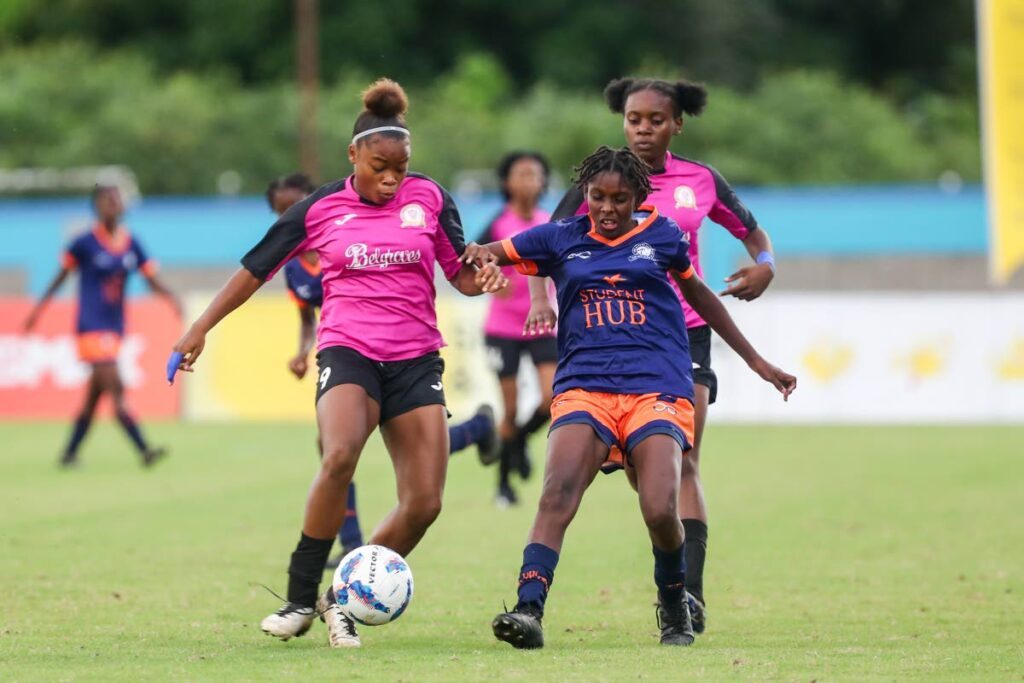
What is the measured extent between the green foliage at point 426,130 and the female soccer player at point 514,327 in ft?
78.3

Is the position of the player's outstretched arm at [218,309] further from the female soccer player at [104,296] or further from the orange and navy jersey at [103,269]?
the orange and navy jersey at [103,269]

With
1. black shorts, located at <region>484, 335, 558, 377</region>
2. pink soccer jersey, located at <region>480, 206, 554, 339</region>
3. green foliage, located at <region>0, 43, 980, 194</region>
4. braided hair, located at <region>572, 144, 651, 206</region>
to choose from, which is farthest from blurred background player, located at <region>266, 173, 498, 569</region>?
green foliage, located at <region>0, 43, 980, 194</region>

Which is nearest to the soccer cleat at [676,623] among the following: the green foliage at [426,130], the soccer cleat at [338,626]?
the soccer cleat at [338,626]

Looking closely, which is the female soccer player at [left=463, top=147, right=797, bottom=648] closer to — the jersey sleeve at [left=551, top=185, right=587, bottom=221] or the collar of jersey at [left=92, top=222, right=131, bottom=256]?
the jersey sleeve at [left=551, top=185, right=587, bottom=221]

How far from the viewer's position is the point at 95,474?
16141 mm

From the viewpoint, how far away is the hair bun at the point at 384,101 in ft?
24.2

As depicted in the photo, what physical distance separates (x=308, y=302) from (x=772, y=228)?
1763 cm

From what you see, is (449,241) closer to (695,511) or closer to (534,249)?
(534,249)

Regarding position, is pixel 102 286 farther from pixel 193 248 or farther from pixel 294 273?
pixel 193 248

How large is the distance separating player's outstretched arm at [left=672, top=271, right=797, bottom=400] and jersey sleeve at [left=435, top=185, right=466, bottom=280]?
94cm

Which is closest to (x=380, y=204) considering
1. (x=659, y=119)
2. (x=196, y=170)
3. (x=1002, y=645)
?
(x=659, y=119)

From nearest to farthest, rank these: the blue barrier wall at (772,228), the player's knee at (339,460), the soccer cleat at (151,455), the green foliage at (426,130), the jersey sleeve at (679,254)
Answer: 1. the player's knee at (339,460)
2. the jersey sleeve at (679,254)
3. the soccer cleat at (151,455)
4. the blue barrier wall at (772,228)
5. the green foliage at (426,130)

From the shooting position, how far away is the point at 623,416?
7086mm

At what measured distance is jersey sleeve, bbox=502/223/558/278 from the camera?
7.29m
